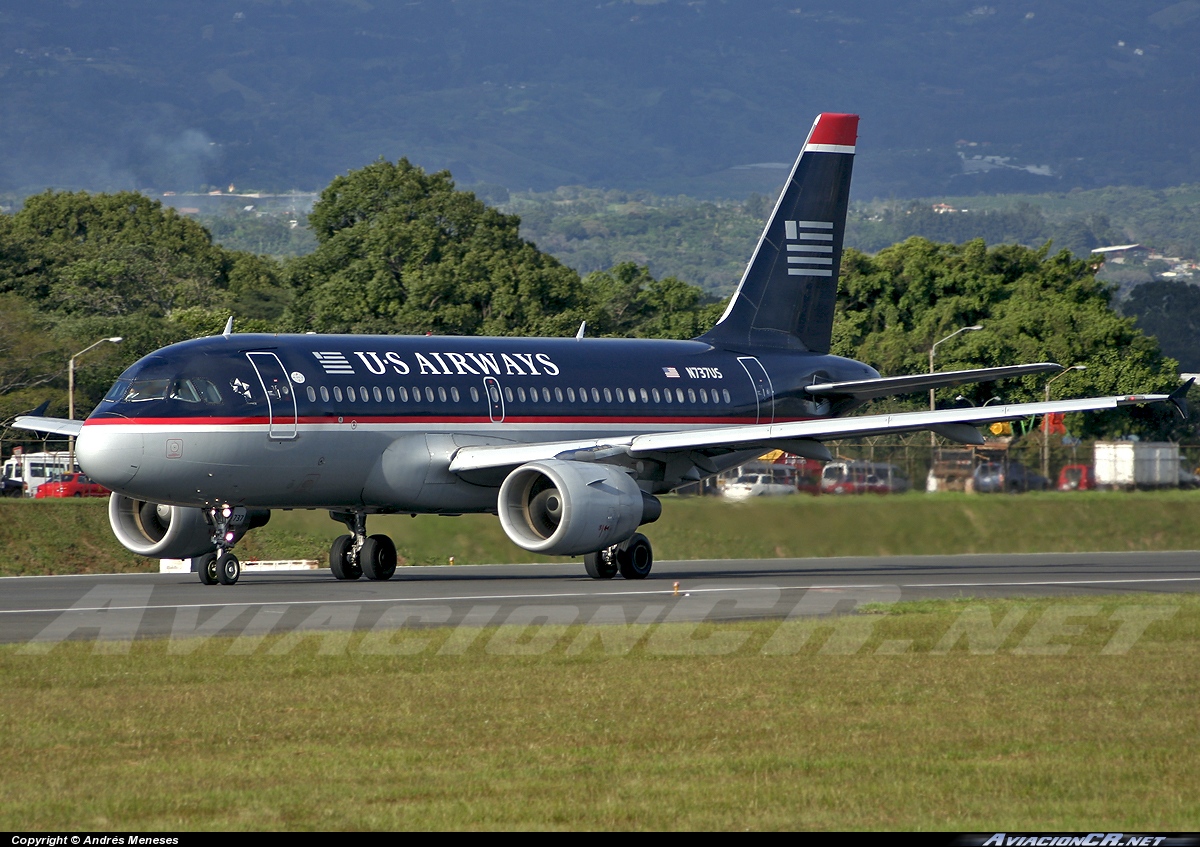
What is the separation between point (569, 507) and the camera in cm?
2988

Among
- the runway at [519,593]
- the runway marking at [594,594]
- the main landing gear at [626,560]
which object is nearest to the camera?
the runway at [519,593]

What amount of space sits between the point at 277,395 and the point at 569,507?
5517mm

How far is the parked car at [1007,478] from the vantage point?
44.9 meters

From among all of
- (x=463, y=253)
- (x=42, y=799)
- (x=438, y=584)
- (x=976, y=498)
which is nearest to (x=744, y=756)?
(x=42, y=799)

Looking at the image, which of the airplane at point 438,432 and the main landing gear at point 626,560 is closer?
the airplane at point 438,432

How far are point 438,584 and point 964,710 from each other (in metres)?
17.7

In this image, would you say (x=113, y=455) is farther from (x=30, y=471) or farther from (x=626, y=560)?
(x=30, y=471)

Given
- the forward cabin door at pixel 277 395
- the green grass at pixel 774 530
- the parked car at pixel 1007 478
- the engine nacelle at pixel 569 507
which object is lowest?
the green grass at pixel 774 530

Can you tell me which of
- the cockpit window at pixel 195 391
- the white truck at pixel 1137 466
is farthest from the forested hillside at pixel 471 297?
the cockpit window at pixel 195 391

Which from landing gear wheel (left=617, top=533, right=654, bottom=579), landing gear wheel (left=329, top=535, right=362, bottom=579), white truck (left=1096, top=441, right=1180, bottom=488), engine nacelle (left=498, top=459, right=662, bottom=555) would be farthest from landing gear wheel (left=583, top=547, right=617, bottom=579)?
white truck (left=1096, top=441, right=1180, bottom=488)

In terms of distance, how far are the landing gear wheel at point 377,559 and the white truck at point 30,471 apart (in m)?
47.3

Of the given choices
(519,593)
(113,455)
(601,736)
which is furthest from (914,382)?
(601,736)

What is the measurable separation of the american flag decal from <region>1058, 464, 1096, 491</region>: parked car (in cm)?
2239

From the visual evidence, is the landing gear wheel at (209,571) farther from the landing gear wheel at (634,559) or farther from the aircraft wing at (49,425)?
the landing gear wheel at (634,559)
